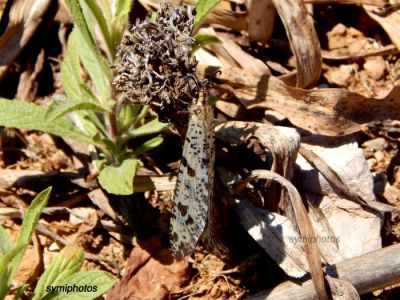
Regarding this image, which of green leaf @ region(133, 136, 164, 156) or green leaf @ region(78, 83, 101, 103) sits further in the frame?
green leaf @ region(133, 136, 164, 156)

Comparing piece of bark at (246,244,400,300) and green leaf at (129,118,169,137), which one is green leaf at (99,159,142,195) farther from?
piece of bark at (246,244,400,300)

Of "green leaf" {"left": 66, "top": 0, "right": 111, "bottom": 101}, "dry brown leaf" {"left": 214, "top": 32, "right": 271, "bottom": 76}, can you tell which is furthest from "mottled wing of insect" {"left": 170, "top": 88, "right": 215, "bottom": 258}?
"dry brown leaf" {"left": 214, "top": 32, "right": 271, "bottom": 76}

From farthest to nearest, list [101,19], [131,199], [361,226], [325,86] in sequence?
[325,86]
[131,199]
[361,226]
[101,19]

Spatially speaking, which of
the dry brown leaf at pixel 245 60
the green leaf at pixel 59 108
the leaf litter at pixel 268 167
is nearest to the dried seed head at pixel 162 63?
the green leaf at pixel 59 108

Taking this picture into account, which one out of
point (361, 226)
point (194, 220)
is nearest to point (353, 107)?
point (361, 226)

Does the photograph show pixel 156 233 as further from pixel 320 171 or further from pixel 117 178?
pixel 320 171
